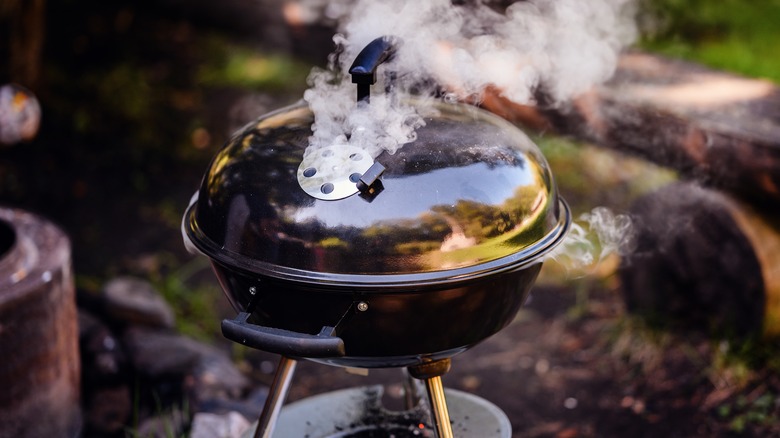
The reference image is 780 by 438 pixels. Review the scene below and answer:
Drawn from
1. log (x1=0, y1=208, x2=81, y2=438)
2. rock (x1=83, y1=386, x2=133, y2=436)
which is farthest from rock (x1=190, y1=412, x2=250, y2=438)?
log (x1=0, y1=208, x2=81, y2=438)

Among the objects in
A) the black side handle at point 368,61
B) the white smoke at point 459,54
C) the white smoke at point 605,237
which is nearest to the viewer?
the black side handle at point 368,61

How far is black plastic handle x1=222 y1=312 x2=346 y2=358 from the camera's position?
1611 millimetres

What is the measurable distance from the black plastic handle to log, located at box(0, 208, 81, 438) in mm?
1109

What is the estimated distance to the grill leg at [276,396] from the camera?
2.06 m

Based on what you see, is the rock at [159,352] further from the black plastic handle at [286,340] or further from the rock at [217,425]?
the black plastic handle at [286,340]

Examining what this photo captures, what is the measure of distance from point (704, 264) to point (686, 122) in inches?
27.8

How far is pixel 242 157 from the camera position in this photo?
1851 millimetres

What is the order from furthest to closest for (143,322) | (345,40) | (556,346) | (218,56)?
(218,56)
(556,346)
(143,322)
(345,40)

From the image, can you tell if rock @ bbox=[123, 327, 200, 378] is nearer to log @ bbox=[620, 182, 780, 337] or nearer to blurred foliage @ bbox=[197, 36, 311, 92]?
log @ bbox=[620, 182, 780, 337]

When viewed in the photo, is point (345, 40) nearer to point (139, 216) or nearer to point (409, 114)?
point (409, 114)

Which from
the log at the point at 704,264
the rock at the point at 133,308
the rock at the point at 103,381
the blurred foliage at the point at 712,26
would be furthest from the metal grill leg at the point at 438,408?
the blurred foliage at the point at 712,26

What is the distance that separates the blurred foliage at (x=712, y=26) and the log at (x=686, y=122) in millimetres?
2679

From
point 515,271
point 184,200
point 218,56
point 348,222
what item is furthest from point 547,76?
point 218,56

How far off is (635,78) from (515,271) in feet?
6.92
